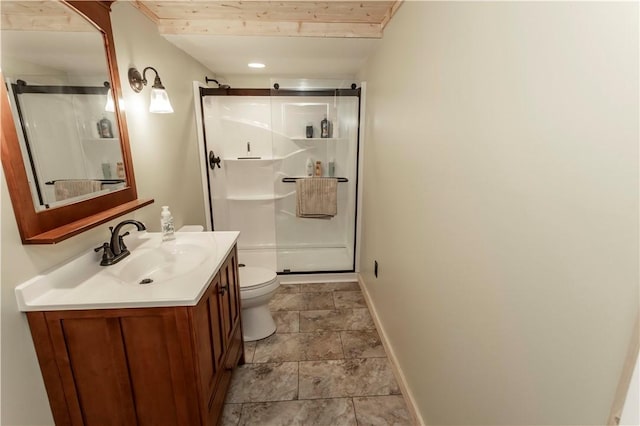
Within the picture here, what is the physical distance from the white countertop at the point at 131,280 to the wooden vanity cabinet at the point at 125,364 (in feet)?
0.12

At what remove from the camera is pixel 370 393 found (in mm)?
1685

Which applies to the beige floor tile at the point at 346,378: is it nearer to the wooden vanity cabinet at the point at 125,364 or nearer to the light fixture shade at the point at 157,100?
the wooden vanity cabinet at the point at 125,364

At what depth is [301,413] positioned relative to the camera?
156cm

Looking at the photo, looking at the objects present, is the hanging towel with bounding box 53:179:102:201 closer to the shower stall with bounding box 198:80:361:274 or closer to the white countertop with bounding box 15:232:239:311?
the white countertop with bounding box 15:232:239:311

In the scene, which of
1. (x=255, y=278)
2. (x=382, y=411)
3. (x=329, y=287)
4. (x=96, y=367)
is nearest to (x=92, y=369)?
(x=96, y=367)

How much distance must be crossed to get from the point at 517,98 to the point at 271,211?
120 inches

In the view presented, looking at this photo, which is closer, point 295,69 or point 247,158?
point 295,69

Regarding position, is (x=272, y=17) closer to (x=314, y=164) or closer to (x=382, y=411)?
(x=314, y=164)

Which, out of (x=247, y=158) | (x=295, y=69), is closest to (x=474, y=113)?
(x=295, y=69)

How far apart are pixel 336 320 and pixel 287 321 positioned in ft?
1.31

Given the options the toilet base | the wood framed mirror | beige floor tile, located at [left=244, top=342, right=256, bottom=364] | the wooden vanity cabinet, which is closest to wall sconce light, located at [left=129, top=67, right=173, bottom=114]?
the wood framed mirror

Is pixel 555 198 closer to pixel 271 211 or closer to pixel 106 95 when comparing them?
pixel 106 95

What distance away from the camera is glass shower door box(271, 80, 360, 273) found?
2.96 m

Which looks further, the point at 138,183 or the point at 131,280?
the point at 138,183
